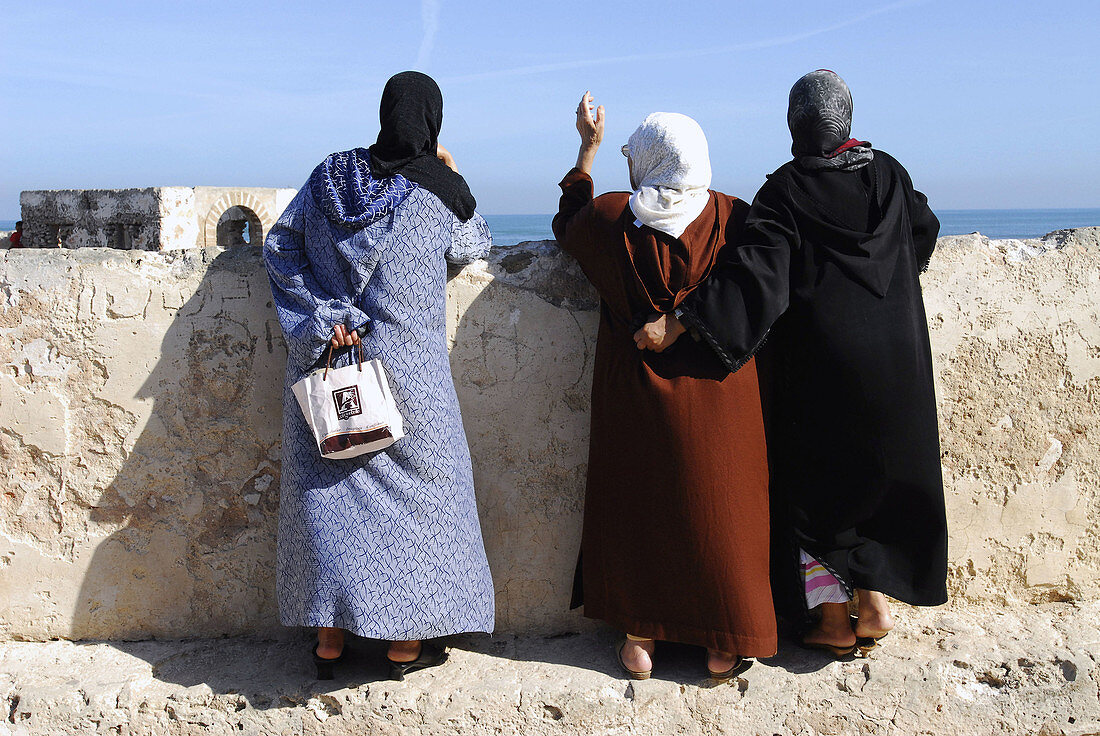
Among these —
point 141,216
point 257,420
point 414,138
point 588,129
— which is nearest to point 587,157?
point 588,129

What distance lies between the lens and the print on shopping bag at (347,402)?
2.13m

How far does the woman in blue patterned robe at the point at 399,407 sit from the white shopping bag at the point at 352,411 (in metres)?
0.06

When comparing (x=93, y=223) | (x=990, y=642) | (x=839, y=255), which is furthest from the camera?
(x=93, y=223)

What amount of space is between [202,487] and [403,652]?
2.42 ft

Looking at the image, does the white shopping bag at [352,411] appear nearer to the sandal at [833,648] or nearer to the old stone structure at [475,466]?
the old stone structure at [475,466]

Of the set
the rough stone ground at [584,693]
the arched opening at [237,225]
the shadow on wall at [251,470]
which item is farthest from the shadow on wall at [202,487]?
the arched opening at [237,225]

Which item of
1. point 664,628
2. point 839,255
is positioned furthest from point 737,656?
point 839,255

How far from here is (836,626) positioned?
7.73 ft

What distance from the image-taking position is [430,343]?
2.27 metres

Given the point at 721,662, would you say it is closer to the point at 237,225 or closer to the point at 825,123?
the point at 825,123

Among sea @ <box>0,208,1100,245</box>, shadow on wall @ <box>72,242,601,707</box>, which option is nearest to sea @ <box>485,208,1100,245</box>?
sea @ <box>0,208,1100,245</box>

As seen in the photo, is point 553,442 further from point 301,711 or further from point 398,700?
point 301,711

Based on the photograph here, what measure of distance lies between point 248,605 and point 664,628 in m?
1.19

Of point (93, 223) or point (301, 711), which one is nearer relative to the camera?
point (301, 711)
